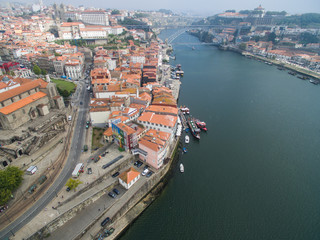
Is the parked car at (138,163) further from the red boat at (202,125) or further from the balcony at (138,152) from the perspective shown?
the red boat at (202,125)

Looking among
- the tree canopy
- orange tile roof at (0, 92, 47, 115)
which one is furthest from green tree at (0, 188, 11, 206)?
orange tile roof at (0, 92, 47, 115)

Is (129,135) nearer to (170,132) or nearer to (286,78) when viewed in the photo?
(170,132)

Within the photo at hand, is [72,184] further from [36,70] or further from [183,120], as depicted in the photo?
[36,70]

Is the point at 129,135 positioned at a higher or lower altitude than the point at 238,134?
higher

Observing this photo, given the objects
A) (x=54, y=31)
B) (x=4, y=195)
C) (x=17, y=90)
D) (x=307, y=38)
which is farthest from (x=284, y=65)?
(x=54, y=31)

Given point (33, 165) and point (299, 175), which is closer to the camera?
point (33, 165)

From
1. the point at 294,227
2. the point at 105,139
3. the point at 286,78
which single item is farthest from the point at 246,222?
the point at 286,78

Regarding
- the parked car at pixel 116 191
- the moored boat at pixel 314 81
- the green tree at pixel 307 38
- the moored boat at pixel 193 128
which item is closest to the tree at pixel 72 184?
the parked car at pixel 116 191
